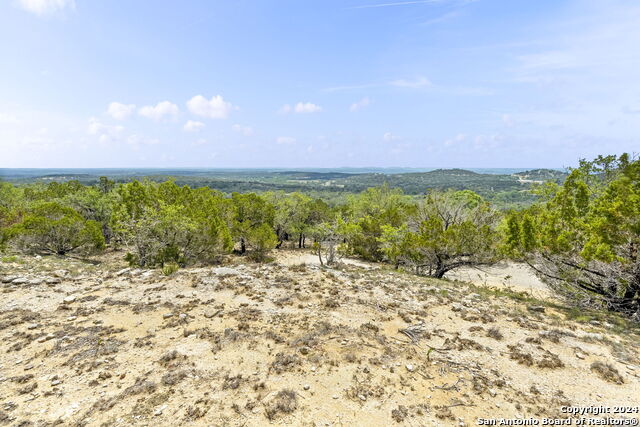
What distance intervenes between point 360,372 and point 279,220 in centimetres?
2761

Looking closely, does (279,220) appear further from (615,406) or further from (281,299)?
(615,406)

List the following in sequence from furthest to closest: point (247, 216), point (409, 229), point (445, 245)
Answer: point (247, 216) → point (409, 229) → point (445, 245)

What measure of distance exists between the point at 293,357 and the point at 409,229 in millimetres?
15748

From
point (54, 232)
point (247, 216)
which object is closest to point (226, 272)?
point (54, 232)

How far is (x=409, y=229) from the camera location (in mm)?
20766

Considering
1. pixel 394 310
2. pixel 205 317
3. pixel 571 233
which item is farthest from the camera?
pixel 571 233

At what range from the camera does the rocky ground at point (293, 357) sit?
5461mm

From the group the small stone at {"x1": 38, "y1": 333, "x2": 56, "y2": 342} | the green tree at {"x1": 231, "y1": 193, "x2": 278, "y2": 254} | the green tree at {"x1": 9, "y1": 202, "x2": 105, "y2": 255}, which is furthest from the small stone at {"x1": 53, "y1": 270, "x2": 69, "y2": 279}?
the green tree at {"x1": 231, "y1": 193, "x2": 278, "y2": 254}

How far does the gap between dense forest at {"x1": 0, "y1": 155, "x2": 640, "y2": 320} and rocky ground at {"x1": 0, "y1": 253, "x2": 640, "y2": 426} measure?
208 centimetres

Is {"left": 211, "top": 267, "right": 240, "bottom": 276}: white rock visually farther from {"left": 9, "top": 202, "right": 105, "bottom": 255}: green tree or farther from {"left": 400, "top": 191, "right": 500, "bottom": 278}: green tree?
{"left": 9, "top": 202, "right": 105, "bottom": 255}: green tree

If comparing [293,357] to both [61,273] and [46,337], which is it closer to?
[46,337]

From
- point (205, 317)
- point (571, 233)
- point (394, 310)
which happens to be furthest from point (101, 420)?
point (571, 233)

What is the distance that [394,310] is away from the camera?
10.3 metres

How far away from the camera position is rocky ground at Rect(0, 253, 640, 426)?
17.9 feet
